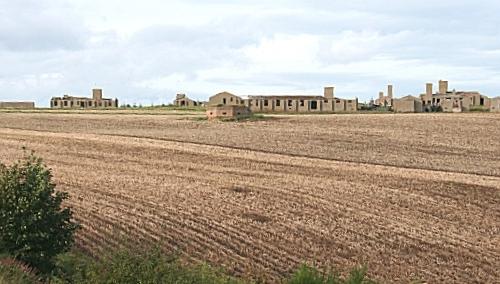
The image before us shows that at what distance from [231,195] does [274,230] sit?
255 inches

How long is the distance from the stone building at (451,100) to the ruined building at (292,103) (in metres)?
11.6

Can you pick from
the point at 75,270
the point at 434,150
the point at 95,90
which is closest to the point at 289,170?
the point at 434,150

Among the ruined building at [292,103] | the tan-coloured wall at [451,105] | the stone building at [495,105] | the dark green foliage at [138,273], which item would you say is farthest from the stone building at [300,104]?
the dark green foliage at [138,273]

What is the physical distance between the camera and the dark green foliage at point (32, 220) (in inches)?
894

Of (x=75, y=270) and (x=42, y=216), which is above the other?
(x=42, y=216)

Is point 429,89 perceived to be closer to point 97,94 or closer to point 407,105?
point 407,105

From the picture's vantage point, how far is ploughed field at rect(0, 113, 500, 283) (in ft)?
95.0

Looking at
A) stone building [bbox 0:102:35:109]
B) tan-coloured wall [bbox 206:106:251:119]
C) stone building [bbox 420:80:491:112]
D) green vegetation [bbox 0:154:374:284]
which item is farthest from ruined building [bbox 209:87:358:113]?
green vegetation [bbox 0:154:374:284]

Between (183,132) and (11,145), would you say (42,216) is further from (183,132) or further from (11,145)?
(183,132)

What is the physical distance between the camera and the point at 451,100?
356 ft

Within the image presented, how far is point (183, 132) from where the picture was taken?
66.4 meters

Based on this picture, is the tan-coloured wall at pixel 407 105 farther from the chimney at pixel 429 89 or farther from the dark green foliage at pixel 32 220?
the dark green foliage at pixel 32 220

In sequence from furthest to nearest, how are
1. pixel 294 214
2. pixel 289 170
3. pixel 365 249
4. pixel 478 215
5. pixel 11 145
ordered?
pixel 11 145, pixel 289 170, pixel 478 215, pixel 294 214, pixel 365 249

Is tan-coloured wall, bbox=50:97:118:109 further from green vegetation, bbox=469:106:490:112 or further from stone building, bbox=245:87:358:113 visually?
green vegetation, bbox=469:106:490:112
